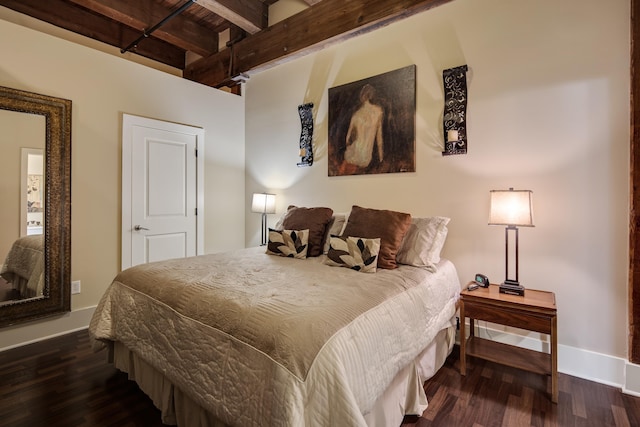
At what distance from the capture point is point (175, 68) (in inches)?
171

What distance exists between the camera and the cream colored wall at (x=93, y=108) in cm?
266

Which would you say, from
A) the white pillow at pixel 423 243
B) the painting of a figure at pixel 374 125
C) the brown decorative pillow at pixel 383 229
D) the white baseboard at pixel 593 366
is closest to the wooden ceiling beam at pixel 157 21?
the painting of a figure at pixel 374 125

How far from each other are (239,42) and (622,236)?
3913 mm

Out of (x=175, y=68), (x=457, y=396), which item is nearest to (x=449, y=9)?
(x=457, y=396)

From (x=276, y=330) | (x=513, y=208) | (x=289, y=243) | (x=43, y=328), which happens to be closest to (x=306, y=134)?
(x=289, y=243)

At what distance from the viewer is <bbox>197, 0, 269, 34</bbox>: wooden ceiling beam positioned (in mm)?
2844

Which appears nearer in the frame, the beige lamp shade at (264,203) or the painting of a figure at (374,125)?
the painting of a figure at (374,125)

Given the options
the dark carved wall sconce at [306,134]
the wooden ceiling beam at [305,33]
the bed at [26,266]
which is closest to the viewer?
the wooden ceiling beam at [305,33]

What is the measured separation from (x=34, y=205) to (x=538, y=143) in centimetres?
408

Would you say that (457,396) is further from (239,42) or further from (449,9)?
(239,42)

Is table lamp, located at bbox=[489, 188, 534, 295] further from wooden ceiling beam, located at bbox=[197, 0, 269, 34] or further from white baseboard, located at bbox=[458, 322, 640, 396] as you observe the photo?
wooden ceiling beam, located at bbox=[197, 0, 269, 34]

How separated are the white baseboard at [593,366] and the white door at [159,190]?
3516 mm

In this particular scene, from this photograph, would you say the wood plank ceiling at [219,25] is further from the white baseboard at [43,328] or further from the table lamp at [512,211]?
the white baseboard at [43,328]

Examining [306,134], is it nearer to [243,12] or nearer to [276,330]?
[243,12]
